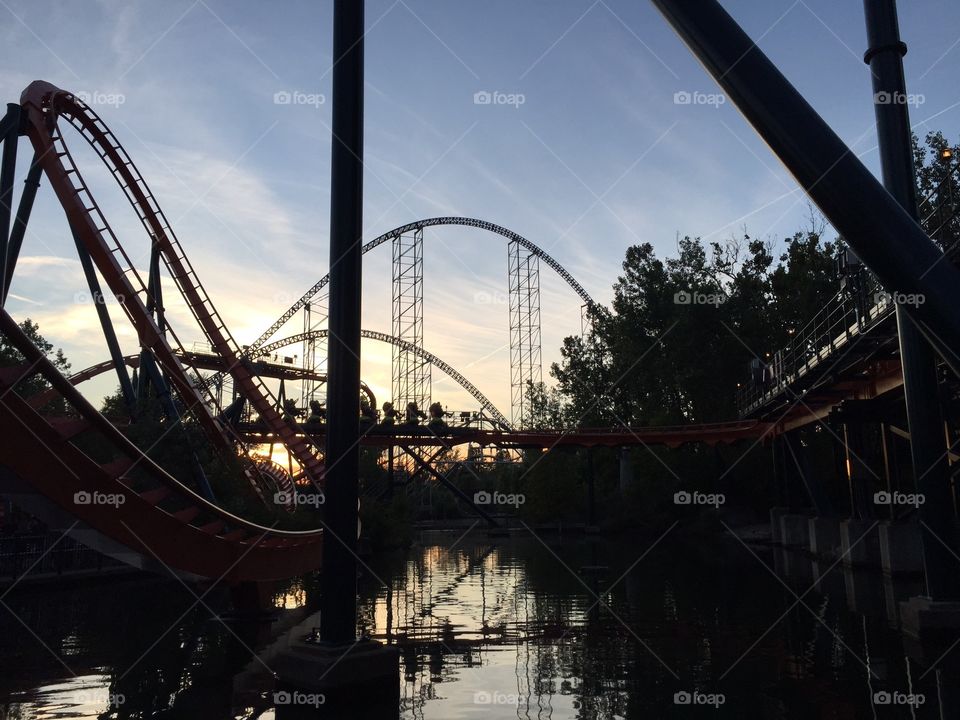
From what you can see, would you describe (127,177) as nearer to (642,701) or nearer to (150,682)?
(150,682)

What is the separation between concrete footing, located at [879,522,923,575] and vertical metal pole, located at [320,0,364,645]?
43.9 feet

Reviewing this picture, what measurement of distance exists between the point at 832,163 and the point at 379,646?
6229 millimetres

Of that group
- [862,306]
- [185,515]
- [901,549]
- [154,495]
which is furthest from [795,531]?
[154,495]

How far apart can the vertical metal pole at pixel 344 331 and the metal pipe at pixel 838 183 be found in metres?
5.37

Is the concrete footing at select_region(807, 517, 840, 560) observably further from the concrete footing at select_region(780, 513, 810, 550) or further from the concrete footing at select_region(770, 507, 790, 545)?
the concrete footing at select_region(770, 507, 790, 545)

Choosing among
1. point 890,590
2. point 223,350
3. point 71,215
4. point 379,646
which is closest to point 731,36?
point 379,646

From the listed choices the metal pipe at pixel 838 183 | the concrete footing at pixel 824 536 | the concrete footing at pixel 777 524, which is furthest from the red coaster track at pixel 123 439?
the concrete footing at pixel 777 524

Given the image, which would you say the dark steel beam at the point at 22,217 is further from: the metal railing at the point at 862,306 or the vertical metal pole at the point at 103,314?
the metal railing at the point at 862,306

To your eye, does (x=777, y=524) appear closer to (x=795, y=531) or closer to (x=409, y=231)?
(x=795, y=531)

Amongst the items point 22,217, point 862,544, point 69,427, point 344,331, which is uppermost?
point 22,217

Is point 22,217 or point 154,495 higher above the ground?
point 22,217

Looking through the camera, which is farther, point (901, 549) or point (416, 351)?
point (416, 351)

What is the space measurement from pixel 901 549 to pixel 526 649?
10936 mm

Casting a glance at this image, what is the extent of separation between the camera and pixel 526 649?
952 cm
